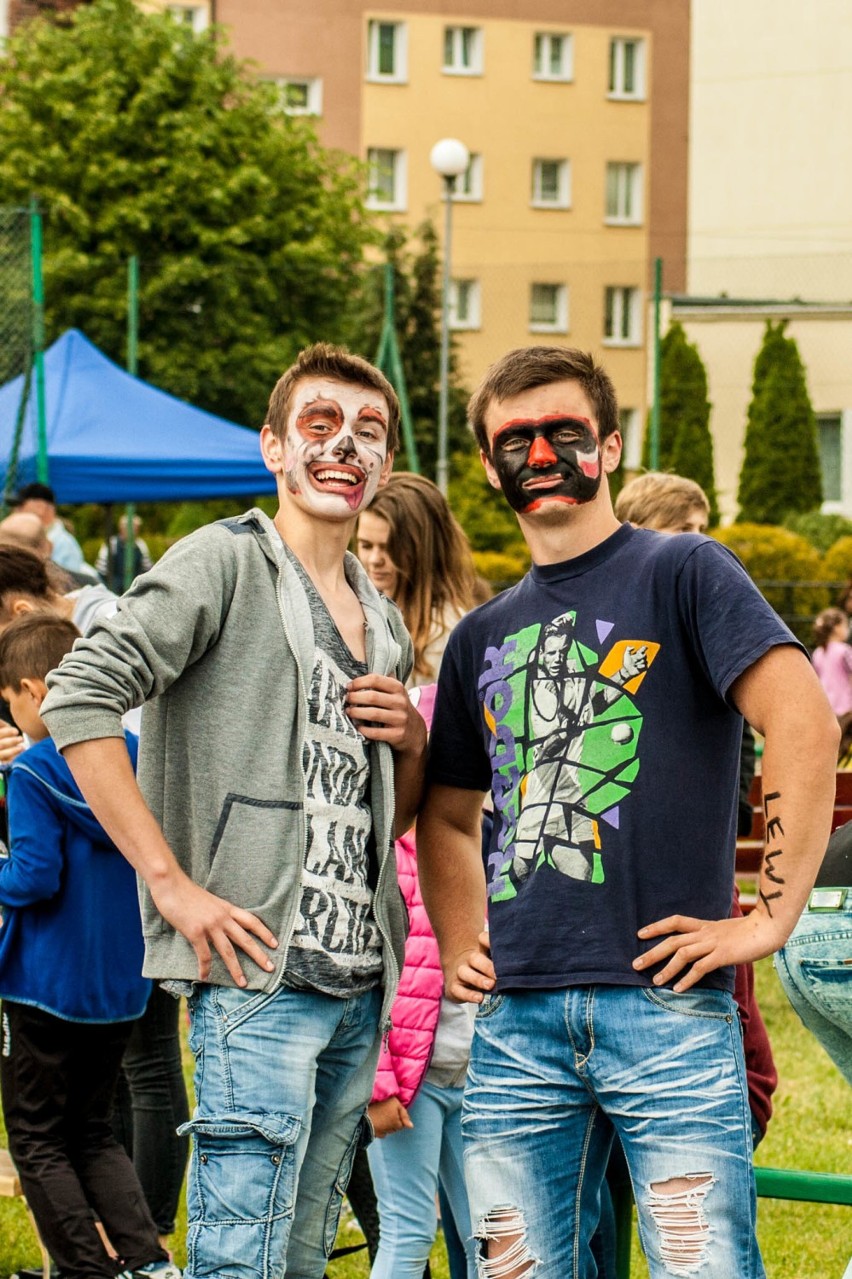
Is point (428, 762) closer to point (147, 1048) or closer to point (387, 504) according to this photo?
point (387, 504)

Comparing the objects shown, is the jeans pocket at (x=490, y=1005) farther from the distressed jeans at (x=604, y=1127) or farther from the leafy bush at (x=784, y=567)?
the leafy bush at (x=784, y=567)

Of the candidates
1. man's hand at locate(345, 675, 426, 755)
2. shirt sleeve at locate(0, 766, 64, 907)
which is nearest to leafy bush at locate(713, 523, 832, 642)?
shirt sleeve at locate(0, 766, 64, 907)

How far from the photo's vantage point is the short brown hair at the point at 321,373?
2.91 m

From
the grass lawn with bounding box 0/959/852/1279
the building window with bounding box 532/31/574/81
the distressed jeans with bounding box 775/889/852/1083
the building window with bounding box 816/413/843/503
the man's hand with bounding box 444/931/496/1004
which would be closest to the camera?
the man's hand with bounding box 444/931/496/1004

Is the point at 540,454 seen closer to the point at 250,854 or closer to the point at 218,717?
the point at 218,717

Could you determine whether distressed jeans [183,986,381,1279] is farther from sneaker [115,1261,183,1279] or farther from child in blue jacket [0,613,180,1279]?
sneaker [115,1261,183,1279]

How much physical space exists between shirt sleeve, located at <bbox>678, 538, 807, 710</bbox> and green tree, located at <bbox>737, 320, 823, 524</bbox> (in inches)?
551

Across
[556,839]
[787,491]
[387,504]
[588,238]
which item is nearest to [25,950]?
[387,504]

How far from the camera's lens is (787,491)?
18.8m

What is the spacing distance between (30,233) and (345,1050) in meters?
8.73

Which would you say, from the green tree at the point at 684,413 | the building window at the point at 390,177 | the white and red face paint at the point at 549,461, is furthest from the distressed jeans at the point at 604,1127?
the building window at the point at 390,177

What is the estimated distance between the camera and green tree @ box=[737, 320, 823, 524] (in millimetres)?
16953

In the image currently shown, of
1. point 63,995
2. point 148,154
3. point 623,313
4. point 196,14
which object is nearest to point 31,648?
point 63,995

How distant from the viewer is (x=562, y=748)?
2576 millimetres
